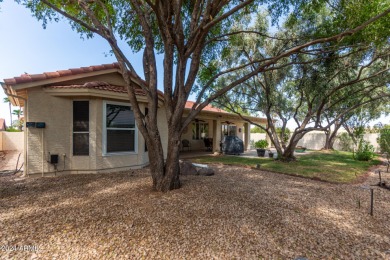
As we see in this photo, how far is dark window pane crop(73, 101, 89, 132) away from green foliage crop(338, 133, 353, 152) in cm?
2491

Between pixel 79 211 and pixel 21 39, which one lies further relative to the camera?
pixel 21 39

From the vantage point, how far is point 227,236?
3059 millimetres

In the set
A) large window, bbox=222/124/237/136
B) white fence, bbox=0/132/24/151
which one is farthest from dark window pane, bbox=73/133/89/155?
white fence, bbox=0/132/24/151

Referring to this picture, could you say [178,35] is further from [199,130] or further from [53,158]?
[199,130]

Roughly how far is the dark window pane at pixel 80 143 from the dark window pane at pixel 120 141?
2.46 feet

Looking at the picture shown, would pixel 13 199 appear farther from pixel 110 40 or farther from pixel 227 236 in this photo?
pixel 227 236

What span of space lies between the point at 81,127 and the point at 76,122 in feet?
0.86

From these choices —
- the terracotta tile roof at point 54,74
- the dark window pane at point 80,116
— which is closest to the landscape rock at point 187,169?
the dark window pane at point 80,116

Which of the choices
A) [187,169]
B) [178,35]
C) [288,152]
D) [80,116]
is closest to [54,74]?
[80,116]

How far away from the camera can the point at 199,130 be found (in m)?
19.3

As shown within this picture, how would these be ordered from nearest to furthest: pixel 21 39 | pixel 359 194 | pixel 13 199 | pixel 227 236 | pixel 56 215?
pixel 227 236 < pixel 56 215 < pixel 13 199 < pixel 359 194 < pixel 21 39

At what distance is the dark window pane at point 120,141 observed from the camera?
7.73 m

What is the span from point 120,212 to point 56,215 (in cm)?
117

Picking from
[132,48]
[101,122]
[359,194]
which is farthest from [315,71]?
[101,122]
